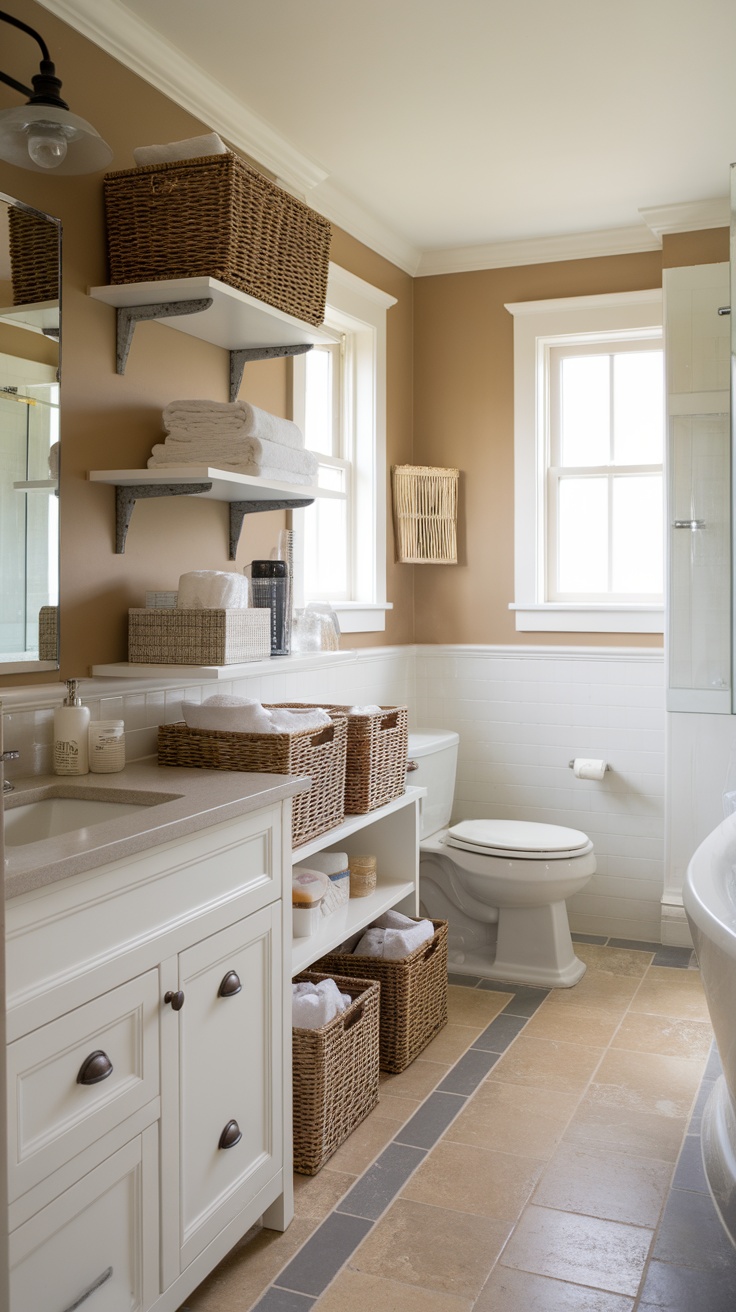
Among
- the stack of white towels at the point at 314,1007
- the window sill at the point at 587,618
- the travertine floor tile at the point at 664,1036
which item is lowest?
the travertine floor tile at the point at 664,1036

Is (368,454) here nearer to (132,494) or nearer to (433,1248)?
(132,494)

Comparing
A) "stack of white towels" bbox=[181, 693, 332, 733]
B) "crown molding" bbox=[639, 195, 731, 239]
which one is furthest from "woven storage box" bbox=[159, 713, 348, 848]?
"crown molding" bbox=[639, 195, 731, 239]

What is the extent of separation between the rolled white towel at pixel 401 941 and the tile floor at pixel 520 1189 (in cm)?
32

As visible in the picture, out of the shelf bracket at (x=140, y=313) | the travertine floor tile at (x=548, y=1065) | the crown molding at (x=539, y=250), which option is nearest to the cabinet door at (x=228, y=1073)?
the travertine floor tile at (x=548, y=1065)

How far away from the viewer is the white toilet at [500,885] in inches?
141

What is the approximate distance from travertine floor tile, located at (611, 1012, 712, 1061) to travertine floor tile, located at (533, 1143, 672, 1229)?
621mm

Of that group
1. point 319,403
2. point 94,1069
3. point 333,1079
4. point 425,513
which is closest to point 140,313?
point 319,403

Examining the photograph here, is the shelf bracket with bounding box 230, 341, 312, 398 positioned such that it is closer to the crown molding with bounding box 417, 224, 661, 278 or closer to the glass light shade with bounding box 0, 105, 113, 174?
the glass light shade with bounding box 0, 105, 113, 174

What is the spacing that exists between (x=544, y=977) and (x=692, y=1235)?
1.46m

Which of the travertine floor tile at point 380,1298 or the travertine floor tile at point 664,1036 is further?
the travertine floor tile at point 664,1036

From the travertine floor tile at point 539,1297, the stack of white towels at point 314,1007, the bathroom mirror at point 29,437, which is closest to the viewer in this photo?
the travertine floor tile at point 539,1297

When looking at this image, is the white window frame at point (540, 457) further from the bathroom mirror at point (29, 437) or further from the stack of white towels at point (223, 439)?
the bathroom mirror at point (29, 437)

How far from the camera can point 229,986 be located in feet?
6.48

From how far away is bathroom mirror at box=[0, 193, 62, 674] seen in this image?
85.7 inches
